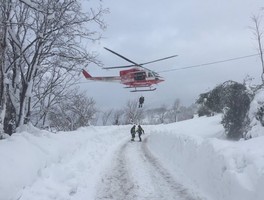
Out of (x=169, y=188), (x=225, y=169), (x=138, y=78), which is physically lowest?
(x=169, y=188)

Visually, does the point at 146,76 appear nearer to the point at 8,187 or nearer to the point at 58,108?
the point at 58,108

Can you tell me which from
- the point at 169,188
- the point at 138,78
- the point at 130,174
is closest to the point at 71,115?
the point at 138,78

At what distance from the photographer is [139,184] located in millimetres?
11469

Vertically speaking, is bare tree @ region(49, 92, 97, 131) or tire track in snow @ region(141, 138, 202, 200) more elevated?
bare tree @ region(49, 92, 97, 131)

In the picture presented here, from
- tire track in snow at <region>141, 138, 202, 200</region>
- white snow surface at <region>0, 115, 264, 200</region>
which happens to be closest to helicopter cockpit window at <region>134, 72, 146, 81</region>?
white snow surface at <region>0, 115, 264, 200</region>

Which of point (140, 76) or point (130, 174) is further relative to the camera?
point (140, 76)

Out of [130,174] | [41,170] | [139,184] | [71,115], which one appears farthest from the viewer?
[71,115]

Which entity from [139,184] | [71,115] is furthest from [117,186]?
[71,115]

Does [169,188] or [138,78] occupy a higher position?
[138,78]

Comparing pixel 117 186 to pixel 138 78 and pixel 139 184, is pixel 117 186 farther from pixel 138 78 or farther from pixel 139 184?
pixel 138 78

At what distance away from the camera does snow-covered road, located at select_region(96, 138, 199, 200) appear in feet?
32.5

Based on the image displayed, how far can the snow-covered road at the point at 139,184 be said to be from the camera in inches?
390

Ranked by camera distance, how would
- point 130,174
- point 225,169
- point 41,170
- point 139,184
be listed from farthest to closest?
point 130,174
point 139,184
point 41,170
point 225,169

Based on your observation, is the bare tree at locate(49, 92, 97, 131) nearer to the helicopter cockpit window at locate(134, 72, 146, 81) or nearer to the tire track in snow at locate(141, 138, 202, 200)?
the helicopter cockpit window at locate(134, 72, 146, 81)
